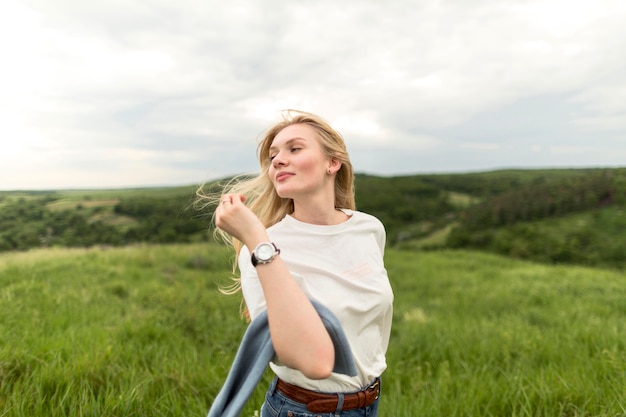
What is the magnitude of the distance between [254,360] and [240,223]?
19.3 inches

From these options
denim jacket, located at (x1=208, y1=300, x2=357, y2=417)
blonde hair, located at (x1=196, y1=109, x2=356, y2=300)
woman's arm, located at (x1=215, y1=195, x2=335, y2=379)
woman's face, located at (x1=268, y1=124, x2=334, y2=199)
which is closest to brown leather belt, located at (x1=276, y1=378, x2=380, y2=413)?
denim jacket, located at (x1=208, y1=300, x2=357, y2=417)

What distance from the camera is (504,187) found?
175 feet

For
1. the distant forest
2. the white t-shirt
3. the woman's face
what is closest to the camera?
the white t-shirt

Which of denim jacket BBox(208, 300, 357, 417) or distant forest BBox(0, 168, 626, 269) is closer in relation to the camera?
denim jacket BBox(208, 300, 357, 417)

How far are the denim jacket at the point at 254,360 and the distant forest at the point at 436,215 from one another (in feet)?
3.06

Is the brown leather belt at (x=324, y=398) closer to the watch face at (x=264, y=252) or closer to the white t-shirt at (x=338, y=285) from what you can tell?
the white t-shirt at (x=338, y=285)

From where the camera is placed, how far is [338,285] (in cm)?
157

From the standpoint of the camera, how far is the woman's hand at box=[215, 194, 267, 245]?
130 cm

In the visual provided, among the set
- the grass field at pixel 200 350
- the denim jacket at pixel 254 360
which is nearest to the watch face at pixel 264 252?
the denim jacket at pixel 254 360

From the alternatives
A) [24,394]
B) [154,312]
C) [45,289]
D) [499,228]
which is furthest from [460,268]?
[499,228]

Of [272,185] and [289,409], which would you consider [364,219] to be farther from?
[289,409]

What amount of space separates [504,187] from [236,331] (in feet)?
183

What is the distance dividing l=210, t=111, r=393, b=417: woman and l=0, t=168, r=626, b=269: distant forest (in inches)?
25.6

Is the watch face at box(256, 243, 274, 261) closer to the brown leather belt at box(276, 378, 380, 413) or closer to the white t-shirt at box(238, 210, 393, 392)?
the white t-shirt at box(238, 210, 393, 392)
